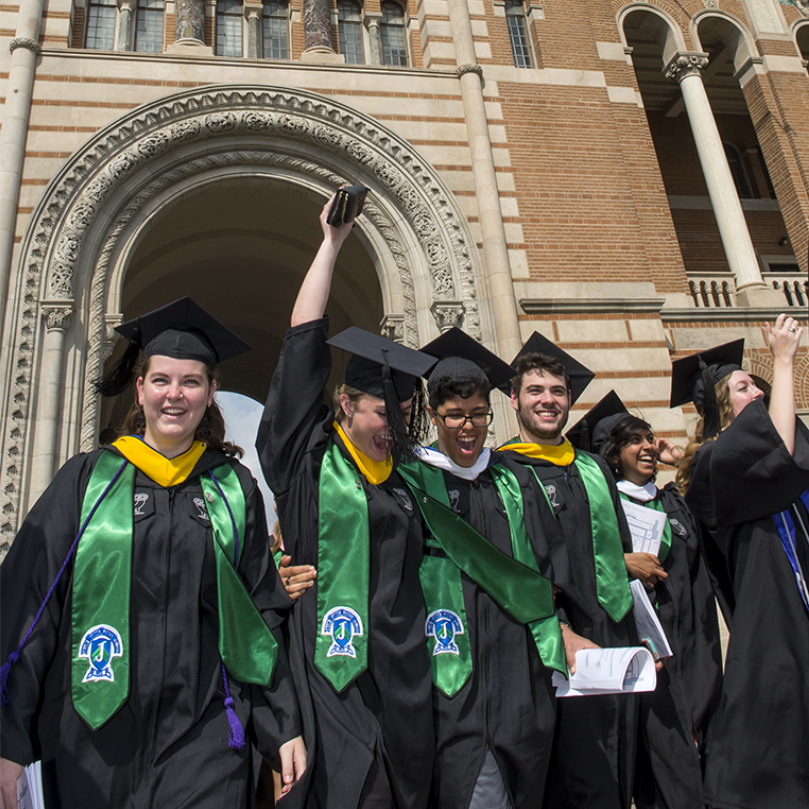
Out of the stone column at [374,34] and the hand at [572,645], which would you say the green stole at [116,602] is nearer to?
the hand at [572,645]

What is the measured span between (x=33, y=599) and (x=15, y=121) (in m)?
7.54

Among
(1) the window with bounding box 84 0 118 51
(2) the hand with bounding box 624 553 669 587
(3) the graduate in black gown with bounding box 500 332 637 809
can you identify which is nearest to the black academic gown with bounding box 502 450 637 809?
(3) the graduate in black gown with bounding box 500 332 637 809

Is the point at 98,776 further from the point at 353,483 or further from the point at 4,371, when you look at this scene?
the point at 4,371

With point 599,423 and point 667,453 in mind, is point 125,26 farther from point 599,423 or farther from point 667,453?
point 667,453

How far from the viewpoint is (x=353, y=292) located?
11281 millimetres

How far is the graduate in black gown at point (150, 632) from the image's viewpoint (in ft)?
6.70

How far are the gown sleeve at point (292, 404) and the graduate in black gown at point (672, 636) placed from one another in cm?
183

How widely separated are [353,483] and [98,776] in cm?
127

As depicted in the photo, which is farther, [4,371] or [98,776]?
[4,371]

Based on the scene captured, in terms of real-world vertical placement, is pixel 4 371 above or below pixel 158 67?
below

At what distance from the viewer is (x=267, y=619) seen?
2.40m

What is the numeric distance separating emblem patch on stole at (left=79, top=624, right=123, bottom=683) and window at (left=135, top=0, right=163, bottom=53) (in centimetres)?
932

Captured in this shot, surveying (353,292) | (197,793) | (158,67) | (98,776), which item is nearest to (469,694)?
(197,793)

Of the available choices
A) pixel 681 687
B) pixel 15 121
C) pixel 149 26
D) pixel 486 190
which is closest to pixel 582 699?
pixel 681 687
